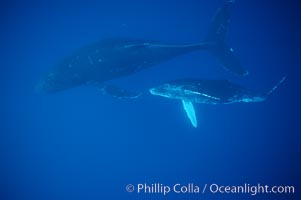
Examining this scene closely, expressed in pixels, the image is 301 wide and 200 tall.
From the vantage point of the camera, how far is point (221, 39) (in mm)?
11930

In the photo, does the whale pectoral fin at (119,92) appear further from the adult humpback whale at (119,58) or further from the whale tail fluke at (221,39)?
the whale tail fluke at (221,39)

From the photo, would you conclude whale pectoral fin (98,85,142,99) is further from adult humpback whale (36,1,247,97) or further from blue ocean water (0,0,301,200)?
blue ocean water (0,0,301,200)

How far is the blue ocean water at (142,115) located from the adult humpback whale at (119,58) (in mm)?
1707

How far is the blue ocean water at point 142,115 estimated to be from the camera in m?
13.4

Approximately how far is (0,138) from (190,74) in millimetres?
8066

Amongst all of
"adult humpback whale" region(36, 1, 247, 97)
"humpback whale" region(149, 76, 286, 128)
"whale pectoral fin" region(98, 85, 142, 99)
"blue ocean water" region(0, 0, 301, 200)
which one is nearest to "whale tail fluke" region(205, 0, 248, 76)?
"adult humpback whale" region(36, 1, 247, 97)

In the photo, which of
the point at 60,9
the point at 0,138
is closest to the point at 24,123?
the point at 0,138

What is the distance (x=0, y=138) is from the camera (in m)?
14.3

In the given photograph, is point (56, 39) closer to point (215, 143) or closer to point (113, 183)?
point (113, 183)

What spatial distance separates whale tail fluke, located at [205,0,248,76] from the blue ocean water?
1.59m

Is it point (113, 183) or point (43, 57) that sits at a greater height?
point (43, 57)

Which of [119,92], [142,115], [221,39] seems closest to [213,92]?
[221,39]

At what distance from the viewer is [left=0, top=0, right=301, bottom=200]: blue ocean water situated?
43.9 feet

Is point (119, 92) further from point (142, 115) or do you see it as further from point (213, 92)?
point (213, 92)
